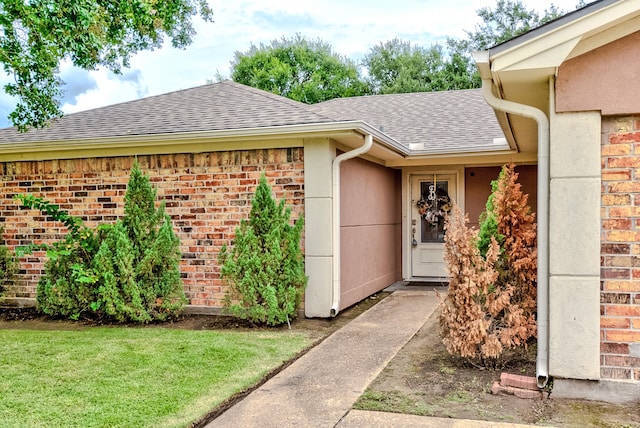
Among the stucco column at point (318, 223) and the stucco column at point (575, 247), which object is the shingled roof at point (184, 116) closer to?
the stucco column at point (318, 223)

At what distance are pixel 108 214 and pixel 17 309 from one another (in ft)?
6.51

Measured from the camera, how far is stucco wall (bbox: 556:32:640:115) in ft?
12.7

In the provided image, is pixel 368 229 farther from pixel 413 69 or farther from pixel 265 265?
pixel 413 69

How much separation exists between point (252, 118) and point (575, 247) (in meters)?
4.46

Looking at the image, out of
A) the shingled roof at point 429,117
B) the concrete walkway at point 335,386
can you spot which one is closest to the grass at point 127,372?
the concrete walkway at point 335,386

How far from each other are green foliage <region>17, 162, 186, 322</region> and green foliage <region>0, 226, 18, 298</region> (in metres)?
1.00

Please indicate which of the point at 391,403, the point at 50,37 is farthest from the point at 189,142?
the point at 391,403

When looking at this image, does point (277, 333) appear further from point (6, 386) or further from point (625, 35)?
point (625, 35)

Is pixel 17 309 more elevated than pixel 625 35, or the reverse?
pixel 625 35

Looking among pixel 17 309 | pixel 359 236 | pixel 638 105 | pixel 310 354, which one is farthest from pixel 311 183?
pixel 17 309

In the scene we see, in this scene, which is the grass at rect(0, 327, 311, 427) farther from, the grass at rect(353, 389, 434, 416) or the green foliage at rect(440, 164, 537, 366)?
the green foliage at rect(440, 164, 537, 366)

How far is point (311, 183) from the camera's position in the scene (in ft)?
22.3

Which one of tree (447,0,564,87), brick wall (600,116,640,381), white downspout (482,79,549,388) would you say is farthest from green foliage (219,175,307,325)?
tree (447,0,564,87)

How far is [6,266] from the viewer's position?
768cm
